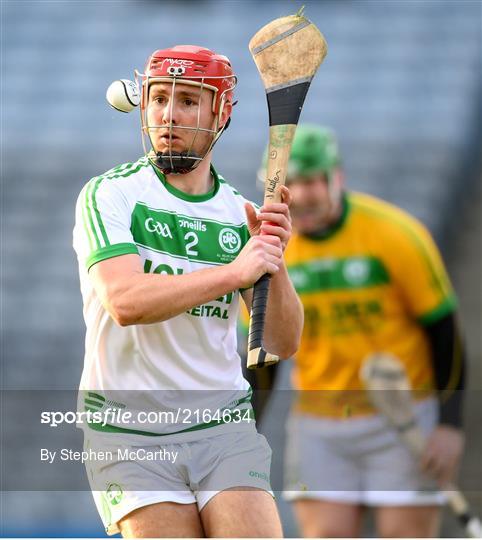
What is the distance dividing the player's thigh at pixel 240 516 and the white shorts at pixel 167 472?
0.08 feet

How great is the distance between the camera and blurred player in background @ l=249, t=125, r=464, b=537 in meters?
5.23

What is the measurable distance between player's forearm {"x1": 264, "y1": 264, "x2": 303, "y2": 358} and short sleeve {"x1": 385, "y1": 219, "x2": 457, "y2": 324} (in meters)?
2.12

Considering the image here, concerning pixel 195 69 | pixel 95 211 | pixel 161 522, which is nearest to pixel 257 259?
pixel 95 211

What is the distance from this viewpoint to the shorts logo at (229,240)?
310 cm

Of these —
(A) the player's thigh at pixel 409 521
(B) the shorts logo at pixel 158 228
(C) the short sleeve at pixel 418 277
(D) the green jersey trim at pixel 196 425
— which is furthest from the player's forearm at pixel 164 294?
(A) the player's thigh at pixel 409 521

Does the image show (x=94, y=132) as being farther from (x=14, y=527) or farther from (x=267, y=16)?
(x=14, y=527)

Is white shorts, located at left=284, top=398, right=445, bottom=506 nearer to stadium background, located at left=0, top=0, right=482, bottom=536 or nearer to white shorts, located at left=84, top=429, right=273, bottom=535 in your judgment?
white shorts, located at left=84, top=429, right=273, bottom=535

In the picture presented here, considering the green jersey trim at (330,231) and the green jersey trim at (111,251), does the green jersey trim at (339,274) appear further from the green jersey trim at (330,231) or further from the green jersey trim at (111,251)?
the green jersey trim at (111,251)

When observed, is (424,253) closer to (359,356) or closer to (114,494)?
(359,356)

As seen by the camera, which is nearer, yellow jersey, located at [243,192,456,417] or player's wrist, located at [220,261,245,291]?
player's wrist, located at [220,261,245,291]

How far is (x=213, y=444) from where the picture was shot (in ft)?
9.87

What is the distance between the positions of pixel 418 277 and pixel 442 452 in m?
0.83

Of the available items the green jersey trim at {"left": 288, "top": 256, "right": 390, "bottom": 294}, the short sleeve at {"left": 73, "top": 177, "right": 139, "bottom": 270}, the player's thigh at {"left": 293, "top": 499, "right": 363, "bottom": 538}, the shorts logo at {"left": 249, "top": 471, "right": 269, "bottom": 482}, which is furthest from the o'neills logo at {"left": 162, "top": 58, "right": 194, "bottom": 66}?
the player's thigh at {"left": 293, "top": 499, "right": 363, "bottom": 538}

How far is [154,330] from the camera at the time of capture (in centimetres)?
298
